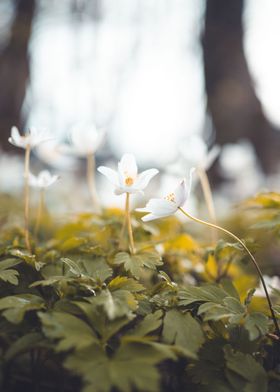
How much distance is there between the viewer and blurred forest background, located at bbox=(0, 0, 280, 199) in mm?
6172

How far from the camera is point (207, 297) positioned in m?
1.17

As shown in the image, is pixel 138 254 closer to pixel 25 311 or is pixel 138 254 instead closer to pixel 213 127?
pixel 25 311

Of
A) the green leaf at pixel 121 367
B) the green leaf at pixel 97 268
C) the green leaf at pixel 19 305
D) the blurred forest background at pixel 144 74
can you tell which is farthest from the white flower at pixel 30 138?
the blurred forest background at pixel 144 74

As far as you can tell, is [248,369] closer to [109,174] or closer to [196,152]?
[109,174]

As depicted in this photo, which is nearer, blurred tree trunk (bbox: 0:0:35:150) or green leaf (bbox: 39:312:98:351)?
green leaf (bbox: 39:312:98:351)

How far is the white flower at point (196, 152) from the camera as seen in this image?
74.1 inches

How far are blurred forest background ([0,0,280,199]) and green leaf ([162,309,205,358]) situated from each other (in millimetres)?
4083

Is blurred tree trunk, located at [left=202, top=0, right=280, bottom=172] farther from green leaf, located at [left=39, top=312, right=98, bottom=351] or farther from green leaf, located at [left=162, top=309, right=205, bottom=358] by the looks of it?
green leaf, located at [left=39, top=312, right=98, bottom=351]

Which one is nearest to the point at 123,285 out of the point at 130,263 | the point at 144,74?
the point at 130,263

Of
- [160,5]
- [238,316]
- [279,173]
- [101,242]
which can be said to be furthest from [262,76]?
[238,316]

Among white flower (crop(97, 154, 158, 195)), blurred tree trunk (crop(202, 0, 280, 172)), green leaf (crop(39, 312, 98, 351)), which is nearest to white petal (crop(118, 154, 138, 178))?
white flower (crop(97, 154, 158, 195))

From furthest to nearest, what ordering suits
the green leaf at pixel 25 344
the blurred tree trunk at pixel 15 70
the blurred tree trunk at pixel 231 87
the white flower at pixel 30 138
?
1. the blurred tree trunk at pixel 15 70
2. the blurred tree trunk at pixel 231 87
3. the white flower at pixel 30 138
4. the green leaf at pixel 25 344

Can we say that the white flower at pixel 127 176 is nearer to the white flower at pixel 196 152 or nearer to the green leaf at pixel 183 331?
the green leaf at pixel 183 331

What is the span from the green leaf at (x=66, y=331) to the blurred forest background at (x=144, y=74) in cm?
427
